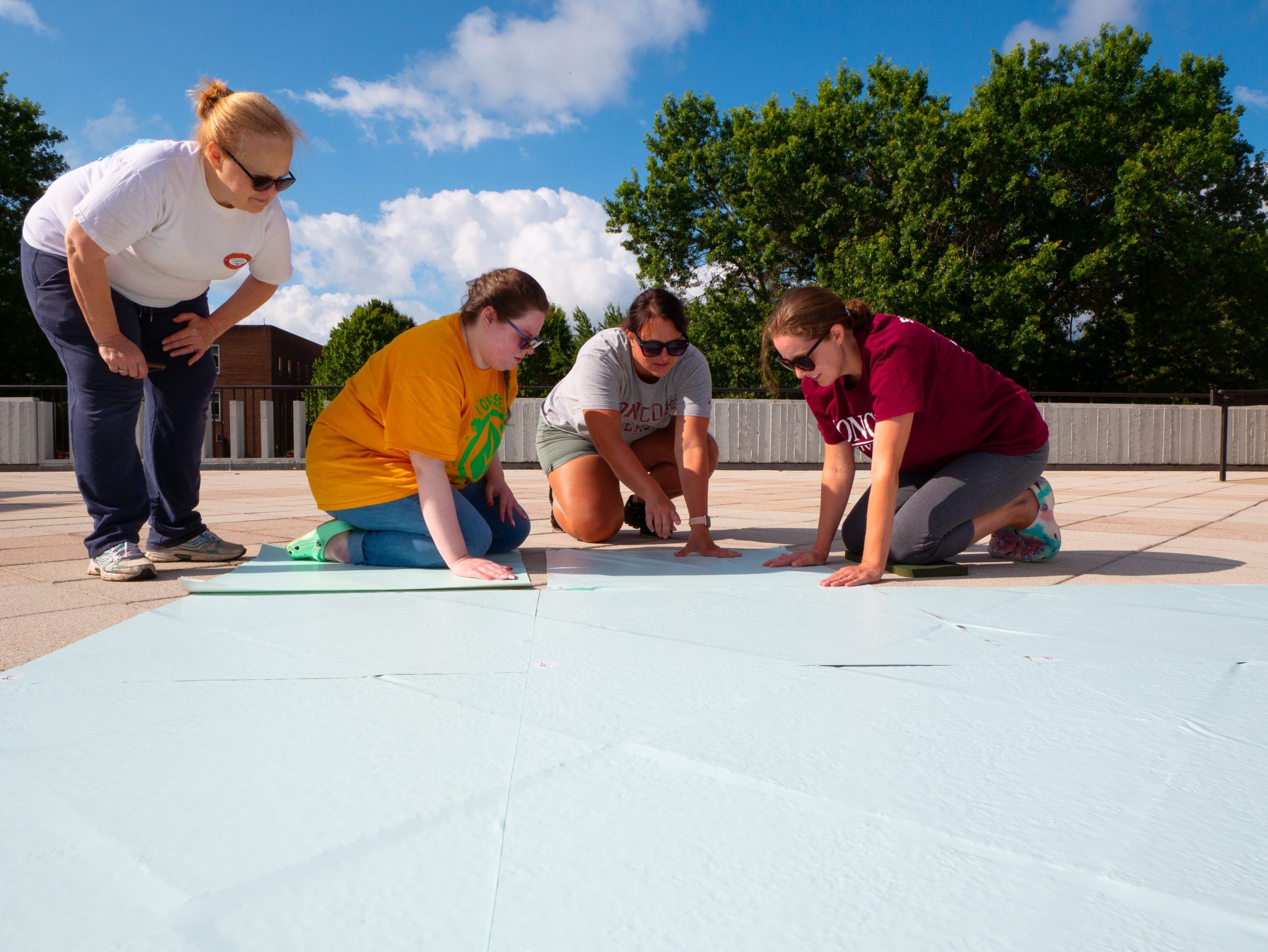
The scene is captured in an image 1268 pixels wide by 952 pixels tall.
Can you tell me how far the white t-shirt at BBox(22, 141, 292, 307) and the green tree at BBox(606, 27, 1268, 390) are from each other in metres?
16.6

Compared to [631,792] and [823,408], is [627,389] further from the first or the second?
[631,792]

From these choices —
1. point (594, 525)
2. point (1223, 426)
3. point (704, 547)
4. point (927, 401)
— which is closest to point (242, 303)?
point (594, 525)

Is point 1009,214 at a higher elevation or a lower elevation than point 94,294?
higher

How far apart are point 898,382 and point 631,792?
1.79 metres

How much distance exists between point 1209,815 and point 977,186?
1951 centimetres

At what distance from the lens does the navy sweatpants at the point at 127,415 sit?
2.49m

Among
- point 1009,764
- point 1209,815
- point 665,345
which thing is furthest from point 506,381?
point 1209,815

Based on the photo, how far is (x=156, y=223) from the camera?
2.40 m

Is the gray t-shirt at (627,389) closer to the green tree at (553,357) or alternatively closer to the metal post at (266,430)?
the metal post at (266,430)

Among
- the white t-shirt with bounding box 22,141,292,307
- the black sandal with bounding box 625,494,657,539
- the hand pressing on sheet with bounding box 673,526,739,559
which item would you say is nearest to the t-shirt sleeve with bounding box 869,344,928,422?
the hand pressing on sheet with bounding box 673,526,739,559

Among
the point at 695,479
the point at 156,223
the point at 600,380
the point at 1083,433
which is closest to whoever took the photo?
the point at 156,223

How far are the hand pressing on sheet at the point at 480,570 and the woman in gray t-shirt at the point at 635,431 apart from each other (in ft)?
2.91

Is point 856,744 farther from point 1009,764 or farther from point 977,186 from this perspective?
point 977,186

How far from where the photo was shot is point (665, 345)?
127 inches
